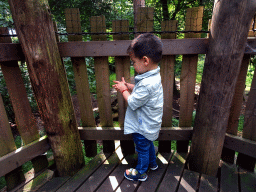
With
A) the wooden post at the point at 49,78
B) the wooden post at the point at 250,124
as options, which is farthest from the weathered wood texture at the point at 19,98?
the wooden post at the point at 250,124

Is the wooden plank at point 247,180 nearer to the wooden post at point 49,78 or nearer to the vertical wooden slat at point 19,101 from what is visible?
the wooden post at point 49,78

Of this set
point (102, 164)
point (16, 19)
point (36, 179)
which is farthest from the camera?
point (102, 164)

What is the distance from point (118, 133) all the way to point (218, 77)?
1.30m

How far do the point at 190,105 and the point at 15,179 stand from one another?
7.01 feet

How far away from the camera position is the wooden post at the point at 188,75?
182cm

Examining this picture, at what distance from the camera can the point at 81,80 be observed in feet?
7.05

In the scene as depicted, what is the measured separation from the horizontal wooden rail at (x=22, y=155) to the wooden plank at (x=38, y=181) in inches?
10.8

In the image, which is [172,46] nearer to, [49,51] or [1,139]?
[49,51]

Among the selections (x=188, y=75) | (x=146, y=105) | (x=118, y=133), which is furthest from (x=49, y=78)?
(x=188, y=75)

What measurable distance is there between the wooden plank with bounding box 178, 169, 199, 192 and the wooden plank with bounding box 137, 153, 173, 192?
0.73ft

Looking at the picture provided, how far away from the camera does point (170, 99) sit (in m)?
2.21

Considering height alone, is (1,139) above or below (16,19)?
below

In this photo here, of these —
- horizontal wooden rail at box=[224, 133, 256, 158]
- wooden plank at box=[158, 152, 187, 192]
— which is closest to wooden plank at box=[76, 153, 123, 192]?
wooden plank at box=[158, 152, 187, 192]

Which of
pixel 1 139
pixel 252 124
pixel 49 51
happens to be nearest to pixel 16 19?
pixel 49 51
